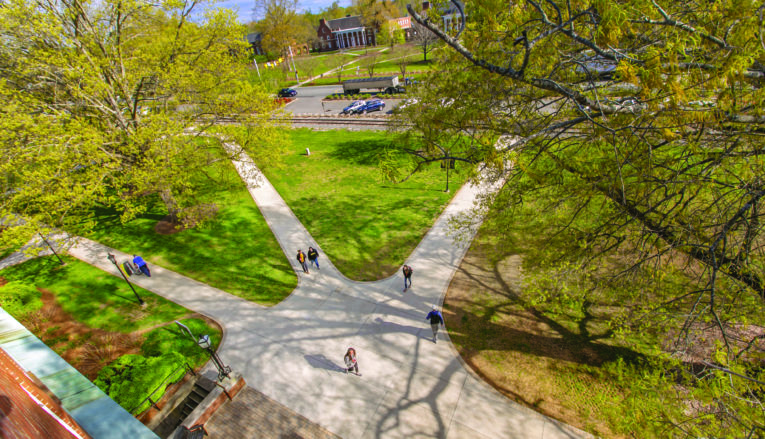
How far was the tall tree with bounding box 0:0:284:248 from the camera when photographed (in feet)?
35.5

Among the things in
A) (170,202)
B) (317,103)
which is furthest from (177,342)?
(317,103)

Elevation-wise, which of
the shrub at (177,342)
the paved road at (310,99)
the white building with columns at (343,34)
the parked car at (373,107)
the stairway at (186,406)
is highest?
the white building with columns at (343,34)

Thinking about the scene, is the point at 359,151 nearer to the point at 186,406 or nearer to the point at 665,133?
the point at 186,406

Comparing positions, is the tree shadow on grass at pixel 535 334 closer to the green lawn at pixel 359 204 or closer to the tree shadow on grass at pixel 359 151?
the green lawn at pixel 359 204

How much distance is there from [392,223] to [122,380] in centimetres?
1143

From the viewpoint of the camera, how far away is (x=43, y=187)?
424 inches

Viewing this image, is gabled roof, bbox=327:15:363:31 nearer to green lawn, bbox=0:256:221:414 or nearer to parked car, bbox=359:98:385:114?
parked car, bbox=359:98:385:114

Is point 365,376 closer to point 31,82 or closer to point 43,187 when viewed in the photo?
point 43,187

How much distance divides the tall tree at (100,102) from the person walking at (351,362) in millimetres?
9621

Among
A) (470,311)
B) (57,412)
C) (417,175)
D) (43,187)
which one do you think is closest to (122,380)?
(57,412)

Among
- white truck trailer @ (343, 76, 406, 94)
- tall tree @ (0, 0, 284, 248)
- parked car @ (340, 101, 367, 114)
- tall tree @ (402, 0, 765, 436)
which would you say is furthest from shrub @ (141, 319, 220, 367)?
white truck trailer @ (343, 76, 406, 94)

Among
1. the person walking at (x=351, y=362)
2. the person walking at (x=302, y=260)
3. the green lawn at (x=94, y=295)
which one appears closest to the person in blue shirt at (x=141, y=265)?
the green lawn at (x=94, y=295)

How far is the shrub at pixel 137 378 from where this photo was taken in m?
7.64

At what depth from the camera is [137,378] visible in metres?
7.97
